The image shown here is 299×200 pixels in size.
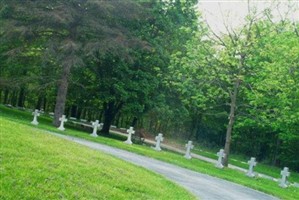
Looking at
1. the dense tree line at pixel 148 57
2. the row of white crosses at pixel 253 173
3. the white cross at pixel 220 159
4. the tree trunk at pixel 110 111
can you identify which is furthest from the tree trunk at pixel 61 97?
the row of white crosses at pixel 253 173

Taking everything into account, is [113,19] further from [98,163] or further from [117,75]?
[98,163]

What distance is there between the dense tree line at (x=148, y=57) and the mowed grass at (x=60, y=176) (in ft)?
47.8

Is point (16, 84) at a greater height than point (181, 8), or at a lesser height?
lesser

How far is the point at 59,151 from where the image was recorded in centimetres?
1083

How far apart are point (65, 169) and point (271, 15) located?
2082cm

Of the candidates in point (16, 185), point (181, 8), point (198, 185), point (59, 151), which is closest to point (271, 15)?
point (181, 8)

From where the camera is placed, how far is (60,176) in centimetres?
875

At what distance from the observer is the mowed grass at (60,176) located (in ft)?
25.6

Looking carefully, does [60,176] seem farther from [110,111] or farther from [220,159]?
[110,111]

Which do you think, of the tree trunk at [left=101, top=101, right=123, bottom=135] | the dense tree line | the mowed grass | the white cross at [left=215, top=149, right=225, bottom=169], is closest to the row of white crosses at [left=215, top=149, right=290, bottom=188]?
the white cross at [left=215, top=149, right=225, bottom=169]

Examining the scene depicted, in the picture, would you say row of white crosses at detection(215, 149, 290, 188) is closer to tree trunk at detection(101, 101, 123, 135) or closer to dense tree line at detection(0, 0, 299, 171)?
dense tree line at detection(0, 0, 299, 171)

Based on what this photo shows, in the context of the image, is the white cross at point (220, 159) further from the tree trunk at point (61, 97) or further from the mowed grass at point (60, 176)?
the mowed grass at point (60, 176)

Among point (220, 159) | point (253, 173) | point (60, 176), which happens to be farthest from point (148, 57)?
point (60, 176)

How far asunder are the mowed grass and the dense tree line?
14564 millimetres
